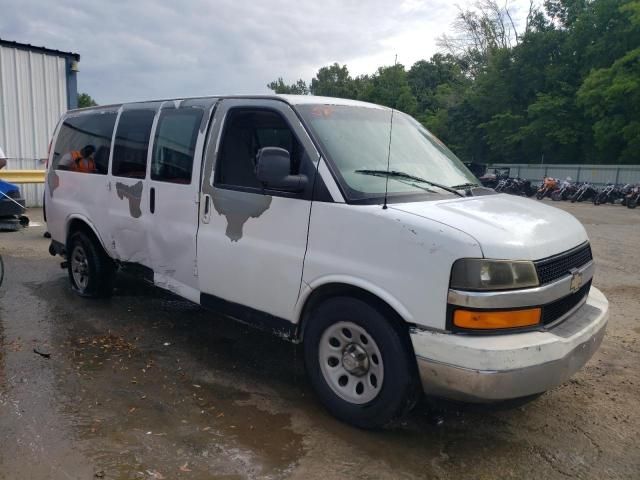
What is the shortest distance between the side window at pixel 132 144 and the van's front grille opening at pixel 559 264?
11.5 ft

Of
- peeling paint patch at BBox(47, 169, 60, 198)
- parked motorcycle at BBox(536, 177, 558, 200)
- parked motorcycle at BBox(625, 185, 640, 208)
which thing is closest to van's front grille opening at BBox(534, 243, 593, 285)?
peeling paint patch at BBox(47, 169, 60, 198)

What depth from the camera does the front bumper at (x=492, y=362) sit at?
282 centimetres

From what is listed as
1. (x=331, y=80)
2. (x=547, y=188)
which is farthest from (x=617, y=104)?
(x=331, y=80)

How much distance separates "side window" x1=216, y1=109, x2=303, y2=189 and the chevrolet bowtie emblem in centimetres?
211

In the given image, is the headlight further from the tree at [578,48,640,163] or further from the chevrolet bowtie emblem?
the tree at [578,48,640,163]

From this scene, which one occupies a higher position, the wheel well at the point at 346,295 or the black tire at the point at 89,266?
the wheel well at the point at 346,295

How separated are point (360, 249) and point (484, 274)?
0.76m

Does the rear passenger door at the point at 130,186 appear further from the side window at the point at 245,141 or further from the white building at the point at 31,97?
the white building at the point at 31,97

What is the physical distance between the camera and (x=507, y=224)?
316cm

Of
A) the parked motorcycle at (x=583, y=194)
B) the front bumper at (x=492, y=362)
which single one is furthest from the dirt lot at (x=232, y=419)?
the parked motorcycle at (x=583, y=194)

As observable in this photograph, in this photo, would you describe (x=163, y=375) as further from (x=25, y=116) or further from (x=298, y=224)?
(x=25, y=116)

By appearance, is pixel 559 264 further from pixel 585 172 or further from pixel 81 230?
pixel 585 172

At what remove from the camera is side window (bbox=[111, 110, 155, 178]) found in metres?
4.93

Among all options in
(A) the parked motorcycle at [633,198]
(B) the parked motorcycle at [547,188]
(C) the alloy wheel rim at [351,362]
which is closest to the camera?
(C) the alloy wheel rim at [351,362]
